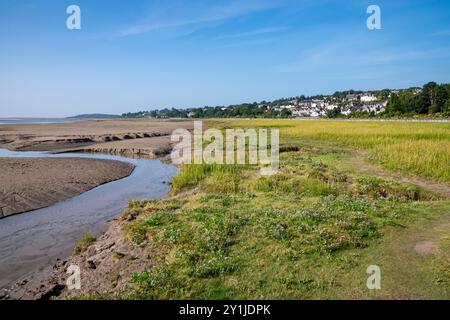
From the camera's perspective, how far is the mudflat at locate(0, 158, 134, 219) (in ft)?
55.8

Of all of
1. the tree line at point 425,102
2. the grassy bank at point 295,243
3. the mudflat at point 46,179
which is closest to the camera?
the grassy bank at point 295,243

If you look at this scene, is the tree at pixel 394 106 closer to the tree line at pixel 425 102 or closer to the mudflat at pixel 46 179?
the tree line at pixel 425 102

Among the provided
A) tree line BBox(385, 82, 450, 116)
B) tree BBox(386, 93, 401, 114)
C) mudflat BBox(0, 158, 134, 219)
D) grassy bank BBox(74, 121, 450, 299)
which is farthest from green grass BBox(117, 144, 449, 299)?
tree BBox(386, 93, 401, 114)

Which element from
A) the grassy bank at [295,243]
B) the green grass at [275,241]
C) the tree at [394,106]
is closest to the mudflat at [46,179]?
the grassy bank at [295,243]

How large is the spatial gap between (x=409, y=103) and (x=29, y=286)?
115m

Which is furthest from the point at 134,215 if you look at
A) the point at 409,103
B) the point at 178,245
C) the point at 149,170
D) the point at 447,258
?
the point at 409,103

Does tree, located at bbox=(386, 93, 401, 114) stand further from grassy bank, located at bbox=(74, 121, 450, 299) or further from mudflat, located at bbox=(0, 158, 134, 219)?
grassy bank, located at bbox=(74, 121, 450, 299)

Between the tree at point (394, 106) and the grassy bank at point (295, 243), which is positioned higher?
the tree at point (394, 106)

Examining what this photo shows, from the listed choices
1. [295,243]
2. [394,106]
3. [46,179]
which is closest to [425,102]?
[394,106]

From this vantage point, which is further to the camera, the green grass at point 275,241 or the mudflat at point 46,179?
the mudflat at point 46,179

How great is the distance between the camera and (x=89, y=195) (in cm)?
1953

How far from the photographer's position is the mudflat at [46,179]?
55.8ft

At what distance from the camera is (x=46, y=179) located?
21.4 metres
